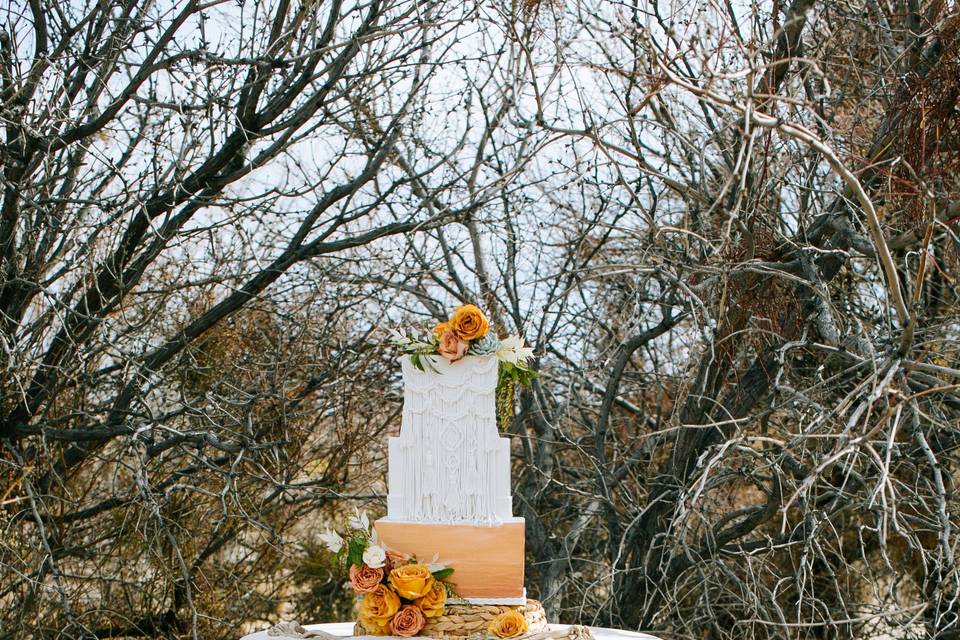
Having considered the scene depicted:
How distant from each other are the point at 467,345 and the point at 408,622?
1.00 meters

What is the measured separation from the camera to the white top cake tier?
410 centimetres

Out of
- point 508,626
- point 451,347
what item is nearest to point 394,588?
point 508,626

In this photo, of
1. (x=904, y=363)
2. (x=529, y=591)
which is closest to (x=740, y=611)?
(x=529, y=591)

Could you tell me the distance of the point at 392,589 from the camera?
3979 millimetres

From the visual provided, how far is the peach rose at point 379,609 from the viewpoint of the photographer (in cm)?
394

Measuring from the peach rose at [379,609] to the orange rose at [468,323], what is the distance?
95cm

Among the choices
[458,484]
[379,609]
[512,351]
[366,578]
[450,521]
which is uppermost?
[512,351]

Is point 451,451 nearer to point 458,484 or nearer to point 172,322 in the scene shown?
point 458,484

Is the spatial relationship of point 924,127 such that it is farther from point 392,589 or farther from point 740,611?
point 740,611

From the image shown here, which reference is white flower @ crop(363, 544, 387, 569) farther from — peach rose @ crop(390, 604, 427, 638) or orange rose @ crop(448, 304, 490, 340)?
orange rose @ crop(448, 304, 490, 340)

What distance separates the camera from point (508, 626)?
12.8 feet

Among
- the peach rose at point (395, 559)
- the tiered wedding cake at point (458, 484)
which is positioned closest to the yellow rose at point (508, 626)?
the tiered wedding cake at point (458, 484)

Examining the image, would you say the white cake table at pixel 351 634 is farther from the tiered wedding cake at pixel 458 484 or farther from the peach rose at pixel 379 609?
the tiered wedding cake at pixel 458 484

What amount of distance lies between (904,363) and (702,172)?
988 mm
